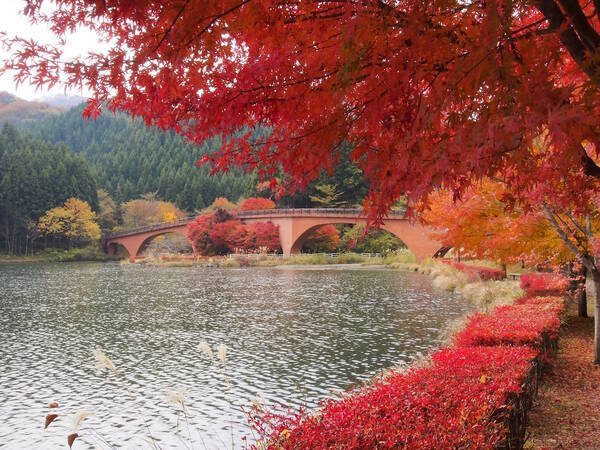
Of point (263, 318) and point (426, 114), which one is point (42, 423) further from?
point (263, 318)

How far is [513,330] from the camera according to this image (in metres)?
7.20

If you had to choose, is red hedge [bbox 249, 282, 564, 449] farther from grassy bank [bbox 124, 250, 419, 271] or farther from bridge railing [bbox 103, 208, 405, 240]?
grassy bank [bbox 124, 250, 419, 271]

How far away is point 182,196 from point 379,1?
79.5m

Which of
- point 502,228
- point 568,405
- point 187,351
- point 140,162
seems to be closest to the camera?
point 568,405

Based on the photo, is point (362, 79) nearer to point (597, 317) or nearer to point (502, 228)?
point (597, 317)

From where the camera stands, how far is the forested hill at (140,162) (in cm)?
8000

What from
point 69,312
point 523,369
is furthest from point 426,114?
point 69,312

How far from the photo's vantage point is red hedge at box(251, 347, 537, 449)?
305 centimetres

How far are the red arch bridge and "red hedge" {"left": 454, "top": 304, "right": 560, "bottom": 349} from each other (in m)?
27.7

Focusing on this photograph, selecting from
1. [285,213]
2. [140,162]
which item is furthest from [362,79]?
[140,162]

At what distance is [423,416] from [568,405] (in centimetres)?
351

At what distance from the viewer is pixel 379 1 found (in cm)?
265

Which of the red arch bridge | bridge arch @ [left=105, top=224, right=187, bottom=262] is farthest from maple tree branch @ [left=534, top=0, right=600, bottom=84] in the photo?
bridge arch @ [left=105, top=224, right=187, bottom=262]

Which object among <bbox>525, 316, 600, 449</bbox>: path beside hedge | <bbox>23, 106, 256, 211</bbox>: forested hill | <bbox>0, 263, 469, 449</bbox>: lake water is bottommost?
<bbox>0, 263, 469, 449</bbox>: lake water
